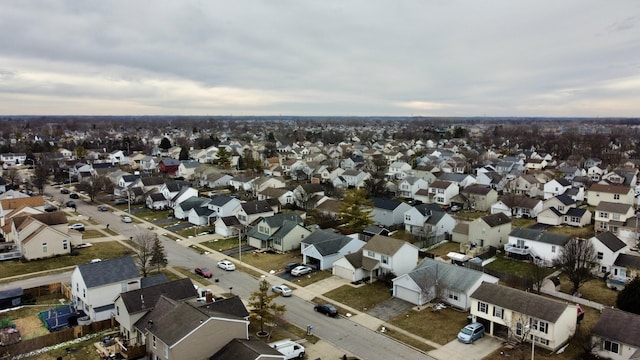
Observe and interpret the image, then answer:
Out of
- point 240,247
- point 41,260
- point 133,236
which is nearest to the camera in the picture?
point 41,260

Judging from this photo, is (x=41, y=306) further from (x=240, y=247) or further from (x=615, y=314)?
(x=615, y=314)

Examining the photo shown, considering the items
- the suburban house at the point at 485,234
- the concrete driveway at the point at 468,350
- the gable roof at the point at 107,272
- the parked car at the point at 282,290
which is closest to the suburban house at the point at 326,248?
the parked car at the point at 282,290

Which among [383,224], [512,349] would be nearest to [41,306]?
[512,349]

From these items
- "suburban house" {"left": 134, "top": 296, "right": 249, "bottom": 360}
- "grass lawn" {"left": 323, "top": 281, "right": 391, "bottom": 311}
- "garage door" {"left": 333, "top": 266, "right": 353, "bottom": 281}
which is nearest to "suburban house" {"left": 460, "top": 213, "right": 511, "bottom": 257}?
"grass lawn" {"left": 323, "top": 281, "right": 391, "bottom": 311}

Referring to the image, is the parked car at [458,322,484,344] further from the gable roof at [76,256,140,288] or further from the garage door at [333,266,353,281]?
the gable roof at [76,256,140,288]

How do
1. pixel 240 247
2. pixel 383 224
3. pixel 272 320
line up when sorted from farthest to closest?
pixel 383 224
pixel 240 247
pixel 272 320

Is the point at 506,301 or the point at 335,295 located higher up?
the point at 506,301

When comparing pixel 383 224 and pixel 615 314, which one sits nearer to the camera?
pixel 615 314

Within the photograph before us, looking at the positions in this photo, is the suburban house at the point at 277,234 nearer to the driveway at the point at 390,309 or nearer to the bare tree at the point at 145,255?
the bare tree at the point at 145,255
